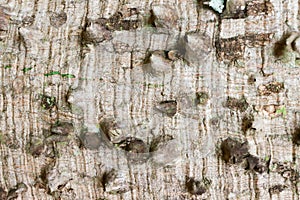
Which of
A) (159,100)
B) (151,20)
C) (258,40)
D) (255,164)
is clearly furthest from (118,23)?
(255,164)

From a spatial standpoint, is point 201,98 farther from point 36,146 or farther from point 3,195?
point 3,195

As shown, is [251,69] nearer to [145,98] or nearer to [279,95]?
[279,95]

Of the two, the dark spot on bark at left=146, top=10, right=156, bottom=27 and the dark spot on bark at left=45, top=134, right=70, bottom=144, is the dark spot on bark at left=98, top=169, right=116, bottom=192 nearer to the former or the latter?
the dark spot on bark at left=45, top=134, right=70, bottom=144

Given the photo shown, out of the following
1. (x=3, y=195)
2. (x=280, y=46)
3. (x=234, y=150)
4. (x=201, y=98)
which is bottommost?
(x=3, y=195)

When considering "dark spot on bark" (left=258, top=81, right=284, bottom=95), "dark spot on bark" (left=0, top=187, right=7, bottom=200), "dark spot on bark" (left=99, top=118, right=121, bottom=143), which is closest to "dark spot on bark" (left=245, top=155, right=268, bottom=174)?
"dark spot on bark" (left=258, top=81, right=284, bottom=95)

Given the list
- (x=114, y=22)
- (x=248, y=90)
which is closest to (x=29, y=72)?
(x=114, y=22)


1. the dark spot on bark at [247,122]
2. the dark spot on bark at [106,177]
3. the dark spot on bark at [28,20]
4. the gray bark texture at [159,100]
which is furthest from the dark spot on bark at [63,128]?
the dark spot on bark at [247,122]
